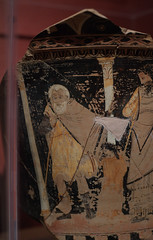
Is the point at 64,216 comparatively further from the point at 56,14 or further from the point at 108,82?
the point at 56,14

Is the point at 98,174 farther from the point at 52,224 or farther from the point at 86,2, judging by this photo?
the point at 86,2

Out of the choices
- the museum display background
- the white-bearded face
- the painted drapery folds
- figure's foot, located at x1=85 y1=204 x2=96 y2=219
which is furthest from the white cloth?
the museum display background

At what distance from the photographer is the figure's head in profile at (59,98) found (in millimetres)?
1188

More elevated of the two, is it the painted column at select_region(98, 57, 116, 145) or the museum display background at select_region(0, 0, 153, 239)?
the museum display background at select_region(0, 0, 153, 239)

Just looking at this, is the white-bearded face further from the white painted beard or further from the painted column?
the painted column

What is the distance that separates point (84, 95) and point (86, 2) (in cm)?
56

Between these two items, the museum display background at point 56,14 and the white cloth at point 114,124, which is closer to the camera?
the white cloth at point 114,124

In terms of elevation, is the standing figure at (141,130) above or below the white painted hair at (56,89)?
below

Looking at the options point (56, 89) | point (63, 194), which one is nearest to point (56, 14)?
point (56, 89)

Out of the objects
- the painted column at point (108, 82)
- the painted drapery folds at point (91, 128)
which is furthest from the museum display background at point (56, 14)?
the painted column at point (108, 82)

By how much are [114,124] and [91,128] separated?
0.07 meters

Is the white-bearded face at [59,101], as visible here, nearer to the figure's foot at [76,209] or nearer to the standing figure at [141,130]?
the standing figure at [141,130]

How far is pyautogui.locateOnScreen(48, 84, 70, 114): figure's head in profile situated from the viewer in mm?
1188

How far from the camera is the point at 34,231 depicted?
1445 millimetres
